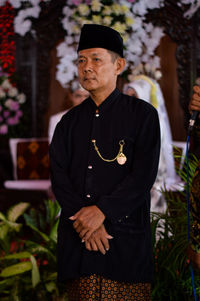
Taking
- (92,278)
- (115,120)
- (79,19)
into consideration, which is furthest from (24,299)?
(79,19)

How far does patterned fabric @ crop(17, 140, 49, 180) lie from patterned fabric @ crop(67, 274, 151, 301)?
A: 139 inches

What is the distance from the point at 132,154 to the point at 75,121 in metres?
0.29

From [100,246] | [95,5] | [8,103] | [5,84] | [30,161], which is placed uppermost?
[95,5]

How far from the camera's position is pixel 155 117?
163 cm

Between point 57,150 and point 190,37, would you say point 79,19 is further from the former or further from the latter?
point 190,37

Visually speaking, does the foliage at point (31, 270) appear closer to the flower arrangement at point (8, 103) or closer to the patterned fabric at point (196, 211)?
the patterned fabric at point (196, 211)

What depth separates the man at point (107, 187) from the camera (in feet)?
5.13

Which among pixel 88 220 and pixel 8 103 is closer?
pixel 88 220

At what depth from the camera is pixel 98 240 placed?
1550 millimetres

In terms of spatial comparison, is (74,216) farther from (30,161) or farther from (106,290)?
(30,161)

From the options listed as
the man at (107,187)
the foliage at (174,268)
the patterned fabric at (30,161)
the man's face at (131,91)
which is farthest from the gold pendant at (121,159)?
the patterned fabric at (30,161)

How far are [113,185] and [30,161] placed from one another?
11.8 ft

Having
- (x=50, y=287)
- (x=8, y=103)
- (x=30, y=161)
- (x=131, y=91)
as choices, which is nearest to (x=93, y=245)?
(x=50, y=287)

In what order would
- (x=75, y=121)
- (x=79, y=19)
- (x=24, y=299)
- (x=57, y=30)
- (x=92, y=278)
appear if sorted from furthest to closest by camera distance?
(x=57, y=30)
(x=79, y=19)
(x=24, y=299)
(x=75, y=121)
(x=92, y=278)
